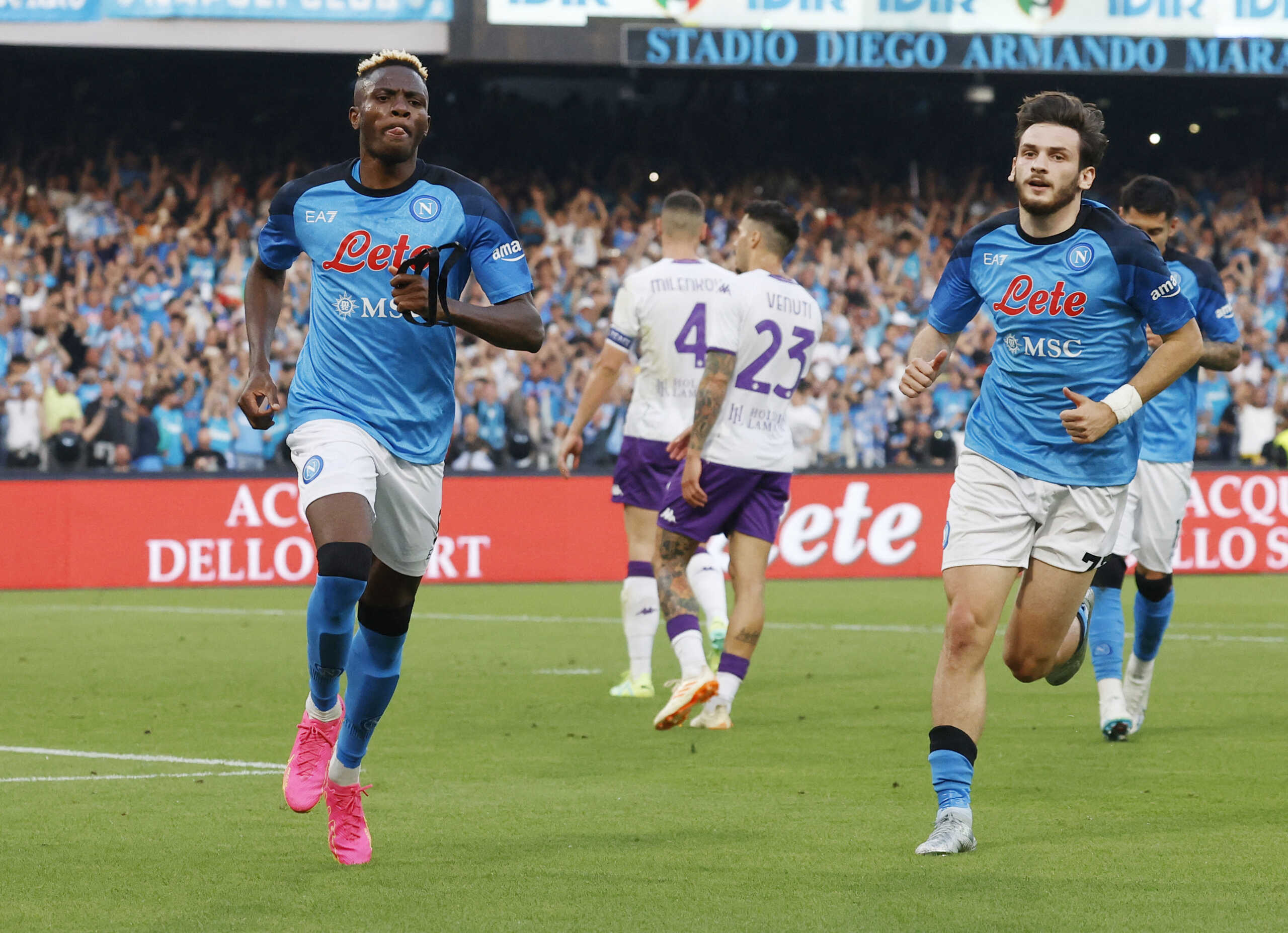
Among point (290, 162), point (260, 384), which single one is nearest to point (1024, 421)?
point (260, 384)

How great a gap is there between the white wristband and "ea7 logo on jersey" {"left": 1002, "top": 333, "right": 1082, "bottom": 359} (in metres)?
0.23

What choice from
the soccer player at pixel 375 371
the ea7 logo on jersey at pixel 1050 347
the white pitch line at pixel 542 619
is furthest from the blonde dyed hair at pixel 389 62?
the white pitch line at pixel 542 619

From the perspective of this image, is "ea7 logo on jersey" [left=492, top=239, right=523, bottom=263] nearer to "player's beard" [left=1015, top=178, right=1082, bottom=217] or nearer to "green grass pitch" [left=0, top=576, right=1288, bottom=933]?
"player's beard" [left=1015, top=178, right=1082, bottom=217]

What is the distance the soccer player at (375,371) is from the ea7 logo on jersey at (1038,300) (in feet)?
5.02

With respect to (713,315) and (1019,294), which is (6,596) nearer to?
(713,315)

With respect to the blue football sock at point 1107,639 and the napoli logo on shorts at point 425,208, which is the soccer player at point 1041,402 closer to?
the napoli logo on shorts at point 425,208

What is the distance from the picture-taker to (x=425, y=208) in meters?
5.79

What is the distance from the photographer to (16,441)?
63.1 feet

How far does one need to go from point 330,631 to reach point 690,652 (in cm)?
335

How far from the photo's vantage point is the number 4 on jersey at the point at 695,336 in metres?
9.80

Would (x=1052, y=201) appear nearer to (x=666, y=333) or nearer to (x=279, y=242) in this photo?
(x=279, y=242)

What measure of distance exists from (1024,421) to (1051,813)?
1448mm

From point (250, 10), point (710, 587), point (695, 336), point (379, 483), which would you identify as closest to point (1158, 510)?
point (710, 587)

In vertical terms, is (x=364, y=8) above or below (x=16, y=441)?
above
